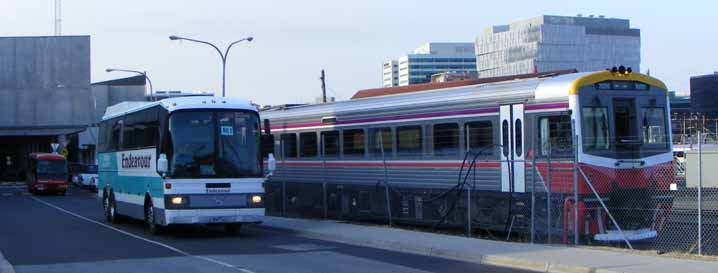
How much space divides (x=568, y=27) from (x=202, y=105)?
112 metres

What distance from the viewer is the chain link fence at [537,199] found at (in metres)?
16.6

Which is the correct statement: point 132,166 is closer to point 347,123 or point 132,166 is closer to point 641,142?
point 347,123

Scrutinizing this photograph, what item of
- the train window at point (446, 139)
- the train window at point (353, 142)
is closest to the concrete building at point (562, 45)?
the train window at point (353, 142)

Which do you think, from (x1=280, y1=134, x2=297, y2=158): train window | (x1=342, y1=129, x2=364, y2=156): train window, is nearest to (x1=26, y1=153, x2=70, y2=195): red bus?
(x1=280, y1=134, x2=297, y2=158): train window

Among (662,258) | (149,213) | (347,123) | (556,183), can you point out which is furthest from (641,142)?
(149,213)

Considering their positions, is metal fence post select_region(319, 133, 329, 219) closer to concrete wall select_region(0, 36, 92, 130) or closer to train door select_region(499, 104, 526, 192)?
train door select_region(499, 104, 526, 192)

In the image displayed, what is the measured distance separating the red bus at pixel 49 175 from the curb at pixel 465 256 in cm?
3558

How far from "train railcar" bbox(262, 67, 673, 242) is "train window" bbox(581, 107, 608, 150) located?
2 cm

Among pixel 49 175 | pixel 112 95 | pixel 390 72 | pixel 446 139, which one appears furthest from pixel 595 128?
pixel 390 72

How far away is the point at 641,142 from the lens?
680 inches

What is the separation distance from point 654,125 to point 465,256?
505cm

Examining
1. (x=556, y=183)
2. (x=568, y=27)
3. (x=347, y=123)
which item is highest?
(x=568, y=27)

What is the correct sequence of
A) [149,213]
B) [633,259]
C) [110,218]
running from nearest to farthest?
[633,259] < [149,213] < [110,218]

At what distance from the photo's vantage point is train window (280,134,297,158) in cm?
2638
